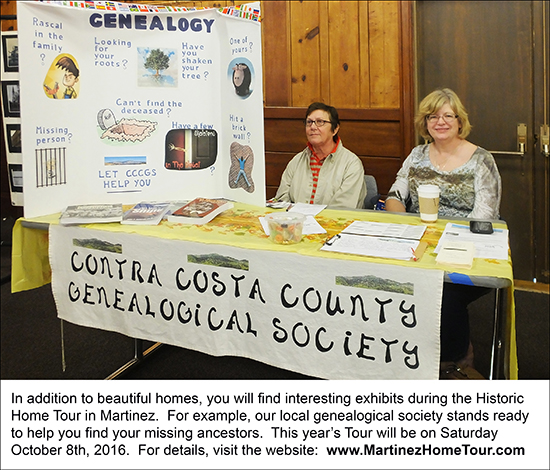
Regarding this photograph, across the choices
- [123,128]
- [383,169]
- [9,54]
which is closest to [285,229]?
[123,128]

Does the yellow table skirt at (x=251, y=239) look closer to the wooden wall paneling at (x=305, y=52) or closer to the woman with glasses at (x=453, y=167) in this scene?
the woman with glasses at (x=453, y=167)

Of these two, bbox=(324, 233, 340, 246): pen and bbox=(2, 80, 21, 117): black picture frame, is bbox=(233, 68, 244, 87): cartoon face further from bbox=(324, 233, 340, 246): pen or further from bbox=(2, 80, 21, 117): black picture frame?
bbox=(2, 80, 21, 117): black picture frame

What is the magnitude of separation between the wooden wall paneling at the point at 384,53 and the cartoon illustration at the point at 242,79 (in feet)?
4.91

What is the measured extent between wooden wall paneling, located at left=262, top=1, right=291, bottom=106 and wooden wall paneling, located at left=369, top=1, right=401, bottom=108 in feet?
1.96

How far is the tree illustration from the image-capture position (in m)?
2.48

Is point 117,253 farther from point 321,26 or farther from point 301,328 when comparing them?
point 321,26

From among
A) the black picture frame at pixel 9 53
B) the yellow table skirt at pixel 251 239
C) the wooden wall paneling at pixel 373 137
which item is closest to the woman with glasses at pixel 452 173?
the yellow table skirt at pixel 251 239

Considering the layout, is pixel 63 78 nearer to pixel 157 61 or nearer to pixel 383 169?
pixel 157 61

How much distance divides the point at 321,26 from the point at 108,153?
1938mm

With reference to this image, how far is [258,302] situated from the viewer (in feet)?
6.32

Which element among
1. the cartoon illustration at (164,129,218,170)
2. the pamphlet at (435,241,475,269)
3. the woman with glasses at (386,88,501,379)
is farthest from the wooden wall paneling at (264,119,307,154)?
the pamphlet at (435,241,475,269)

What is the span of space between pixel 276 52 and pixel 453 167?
178cm

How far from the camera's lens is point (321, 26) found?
3820mm

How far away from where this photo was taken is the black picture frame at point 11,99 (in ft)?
13.0
